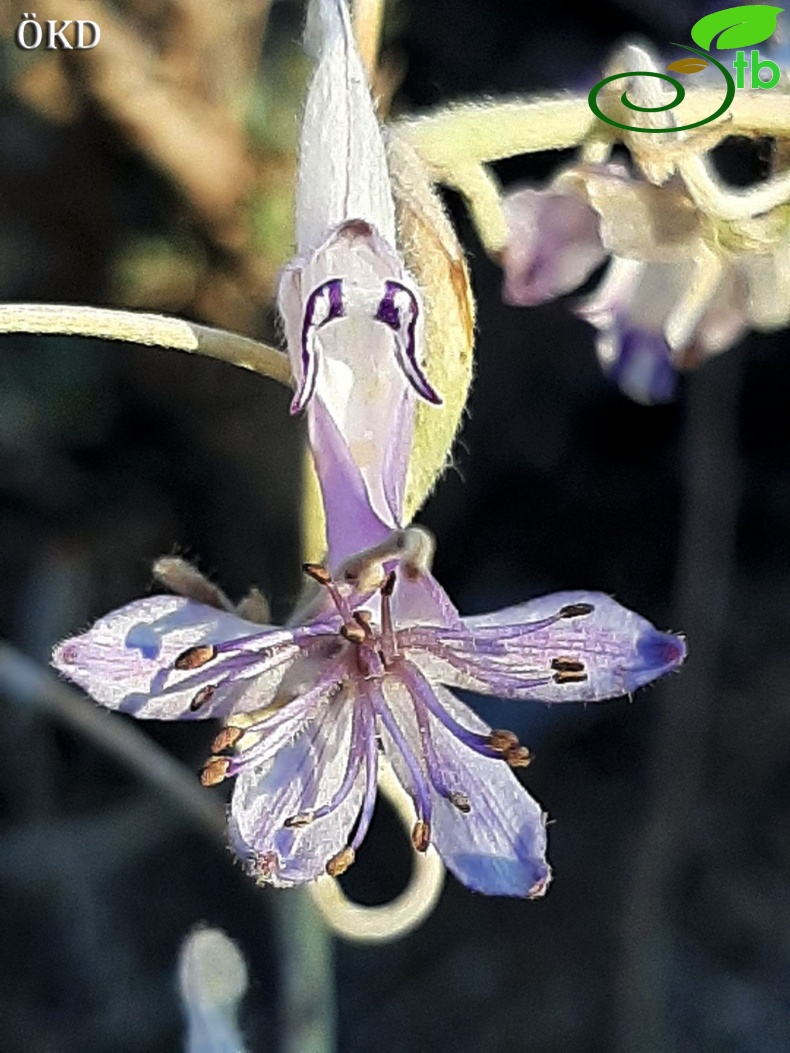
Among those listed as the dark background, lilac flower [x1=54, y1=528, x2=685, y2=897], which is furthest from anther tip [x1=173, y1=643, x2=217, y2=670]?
the dark background

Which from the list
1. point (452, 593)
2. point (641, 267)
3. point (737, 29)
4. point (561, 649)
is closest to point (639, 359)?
point (641, 267)

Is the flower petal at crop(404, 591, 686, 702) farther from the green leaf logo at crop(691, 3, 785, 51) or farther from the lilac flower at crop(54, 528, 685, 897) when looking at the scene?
the green leaf logo at crop(691, 3, 785, 51)

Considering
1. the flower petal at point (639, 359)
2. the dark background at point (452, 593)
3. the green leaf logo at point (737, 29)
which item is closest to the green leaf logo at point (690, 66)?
the green leaf logo at point (737, 29)

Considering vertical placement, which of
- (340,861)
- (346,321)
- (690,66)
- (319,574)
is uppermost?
(690,66)

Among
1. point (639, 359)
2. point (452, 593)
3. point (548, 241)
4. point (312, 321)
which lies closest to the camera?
point (312, 321)

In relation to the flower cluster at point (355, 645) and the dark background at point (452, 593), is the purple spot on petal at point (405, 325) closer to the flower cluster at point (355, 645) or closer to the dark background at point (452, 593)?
the flower cluster at point (355, 645)

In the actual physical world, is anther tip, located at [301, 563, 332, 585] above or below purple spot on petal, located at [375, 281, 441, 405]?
below

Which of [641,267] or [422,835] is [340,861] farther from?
[641,267]
